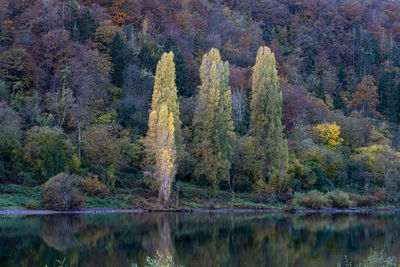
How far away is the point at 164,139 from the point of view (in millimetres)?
36312

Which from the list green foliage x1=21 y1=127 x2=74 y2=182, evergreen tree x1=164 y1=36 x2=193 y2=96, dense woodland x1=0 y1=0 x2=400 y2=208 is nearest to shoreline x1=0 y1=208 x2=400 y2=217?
dense woodland x1=0 y1=0 x2=400 y2=208

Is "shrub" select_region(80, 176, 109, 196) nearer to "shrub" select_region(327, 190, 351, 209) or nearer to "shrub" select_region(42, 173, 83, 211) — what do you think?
"shrub" select_region(42, 173, 83, 211)

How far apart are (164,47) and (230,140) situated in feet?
60.8

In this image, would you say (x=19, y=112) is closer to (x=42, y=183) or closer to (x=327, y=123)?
(x=42, y=183)

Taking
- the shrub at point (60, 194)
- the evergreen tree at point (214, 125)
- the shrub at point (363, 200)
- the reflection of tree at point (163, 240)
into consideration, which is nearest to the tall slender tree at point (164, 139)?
the evergreen tree at point (214, 125)

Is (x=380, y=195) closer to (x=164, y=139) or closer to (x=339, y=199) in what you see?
(x=339, y=199)

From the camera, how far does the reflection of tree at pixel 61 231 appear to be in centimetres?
2044

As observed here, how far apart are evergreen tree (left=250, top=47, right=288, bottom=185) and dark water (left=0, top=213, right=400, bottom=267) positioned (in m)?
8.52

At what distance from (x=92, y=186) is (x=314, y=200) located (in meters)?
19.4

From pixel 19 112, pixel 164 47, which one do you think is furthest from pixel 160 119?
pixel 164 47

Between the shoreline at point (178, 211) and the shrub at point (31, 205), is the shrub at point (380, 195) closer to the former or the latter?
the shoreline at point (178, 211)

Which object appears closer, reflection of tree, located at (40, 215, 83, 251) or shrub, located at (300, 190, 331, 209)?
reflection of tree, located at (40, 215, 83, 251)

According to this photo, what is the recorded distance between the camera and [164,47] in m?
55.2

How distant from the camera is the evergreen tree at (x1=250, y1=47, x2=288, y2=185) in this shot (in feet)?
138
